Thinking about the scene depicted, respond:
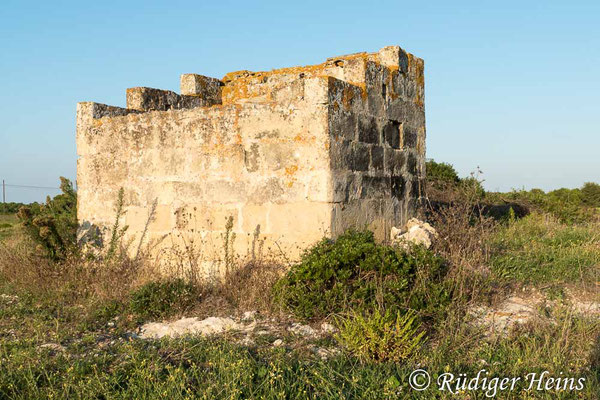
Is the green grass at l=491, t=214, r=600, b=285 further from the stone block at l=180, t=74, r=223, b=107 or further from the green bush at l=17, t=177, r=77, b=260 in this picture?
the green bush at l=17, t=177, r=77, b=260

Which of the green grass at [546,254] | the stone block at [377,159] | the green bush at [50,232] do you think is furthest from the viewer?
the green bush at [50,232]

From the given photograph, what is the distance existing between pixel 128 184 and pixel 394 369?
468cm

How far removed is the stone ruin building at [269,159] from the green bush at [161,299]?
0.89 m

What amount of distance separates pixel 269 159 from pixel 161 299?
6.11ft

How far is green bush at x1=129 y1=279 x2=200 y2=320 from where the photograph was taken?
5453mm

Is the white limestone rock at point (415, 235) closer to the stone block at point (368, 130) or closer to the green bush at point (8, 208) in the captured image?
the stone block at point (368, 130)

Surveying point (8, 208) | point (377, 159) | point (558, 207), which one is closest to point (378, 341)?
point (377, 159)

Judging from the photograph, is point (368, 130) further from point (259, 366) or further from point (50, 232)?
point (50, 232)

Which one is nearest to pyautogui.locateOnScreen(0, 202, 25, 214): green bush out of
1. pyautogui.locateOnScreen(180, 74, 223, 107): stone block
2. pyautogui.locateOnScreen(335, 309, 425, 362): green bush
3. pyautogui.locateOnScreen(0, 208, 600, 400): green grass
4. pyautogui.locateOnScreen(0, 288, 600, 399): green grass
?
pyautogui.locateOnScreen(180, 74, 223, 107): stone block

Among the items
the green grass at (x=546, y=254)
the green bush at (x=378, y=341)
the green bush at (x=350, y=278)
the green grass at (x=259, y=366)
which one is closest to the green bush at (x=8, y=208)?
the green grass at (x=546, y=254)

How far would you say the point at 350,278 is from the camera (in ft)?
17.2

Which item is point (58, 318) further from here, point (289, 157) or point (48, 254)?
point (289, 157)

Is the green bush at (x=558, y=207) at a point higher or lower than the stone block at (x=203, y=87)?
lower

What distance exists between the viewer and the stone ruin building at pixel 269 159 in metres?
5.92
